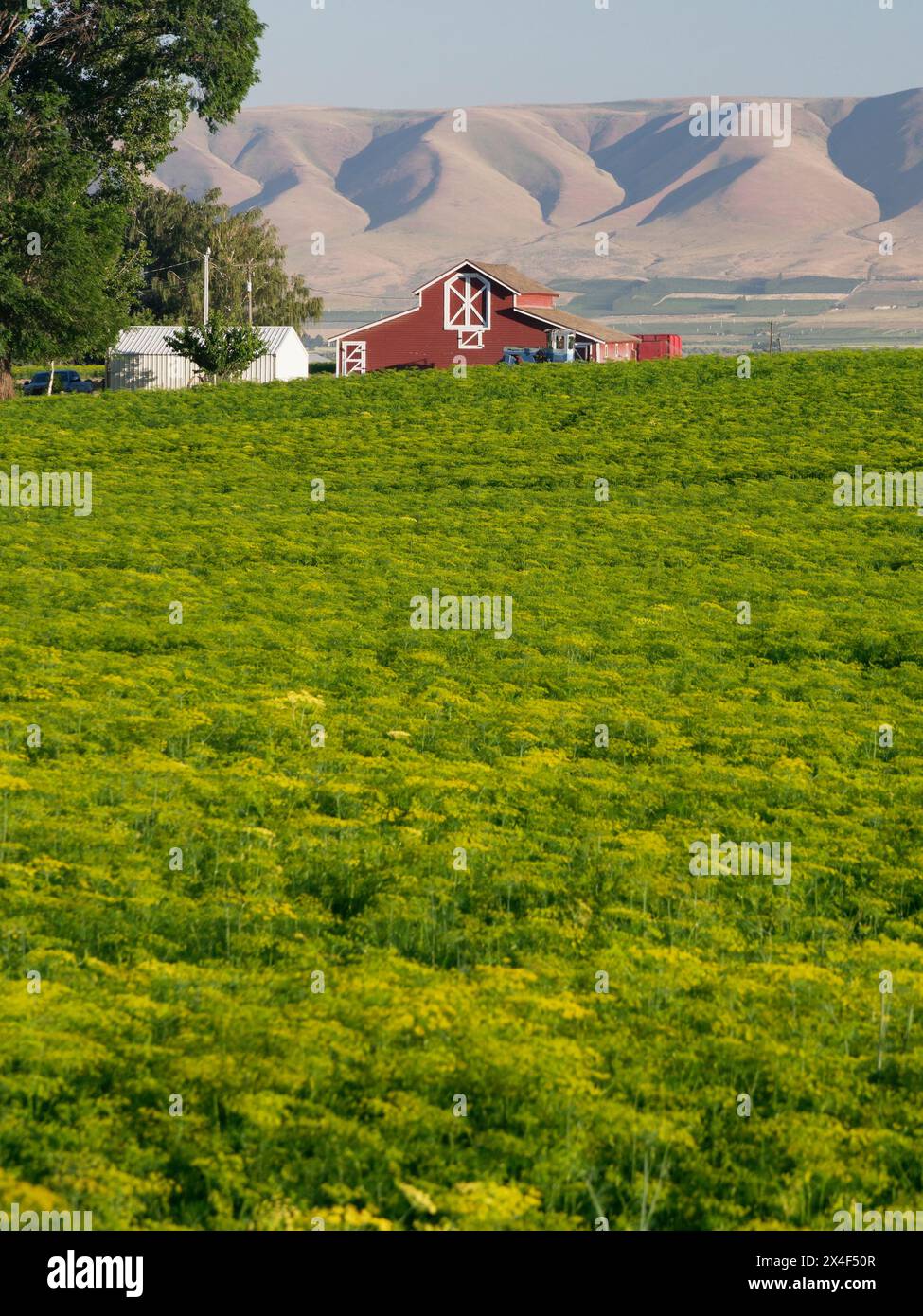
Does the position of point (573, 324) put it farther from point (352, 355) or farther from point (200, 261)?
point (200, 261)

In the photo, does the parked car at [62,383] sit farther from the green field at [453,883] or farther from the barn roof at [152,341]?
the green field at [453,883]

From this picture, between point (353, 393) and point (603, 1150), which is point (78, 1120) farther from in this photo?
point (353, 393)

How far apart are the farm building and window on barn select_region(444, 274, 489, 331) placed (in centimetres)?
1185

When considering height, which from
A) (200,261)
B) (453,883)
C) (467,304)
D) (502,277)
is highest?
(200,261)

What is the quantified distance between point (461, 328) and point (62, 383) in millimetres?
28089

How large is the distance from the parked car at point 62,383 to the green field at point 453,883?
62.0 metres

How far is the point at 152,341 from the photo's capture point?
89.0 metres

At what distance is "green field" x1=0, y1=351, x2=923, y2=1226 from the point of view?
816 centimetres

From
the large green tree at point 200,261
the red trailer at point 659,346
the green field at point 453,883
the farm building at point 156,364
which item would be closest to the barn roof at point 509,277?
the red trailer at point 659,346

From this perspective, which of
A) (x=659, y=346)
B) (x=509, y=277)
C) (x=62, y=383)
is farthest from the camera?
(x=659, y=346)

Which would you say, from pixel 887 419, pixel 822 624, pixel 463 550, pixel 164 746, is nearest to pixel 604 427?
pixel 887 419

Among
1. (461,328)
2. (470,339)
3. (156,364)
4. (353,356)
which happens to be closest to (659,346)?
(470,339)

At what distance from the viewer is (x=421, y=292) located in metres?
88.0

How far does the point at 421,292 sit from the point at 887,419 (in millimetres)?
46546
